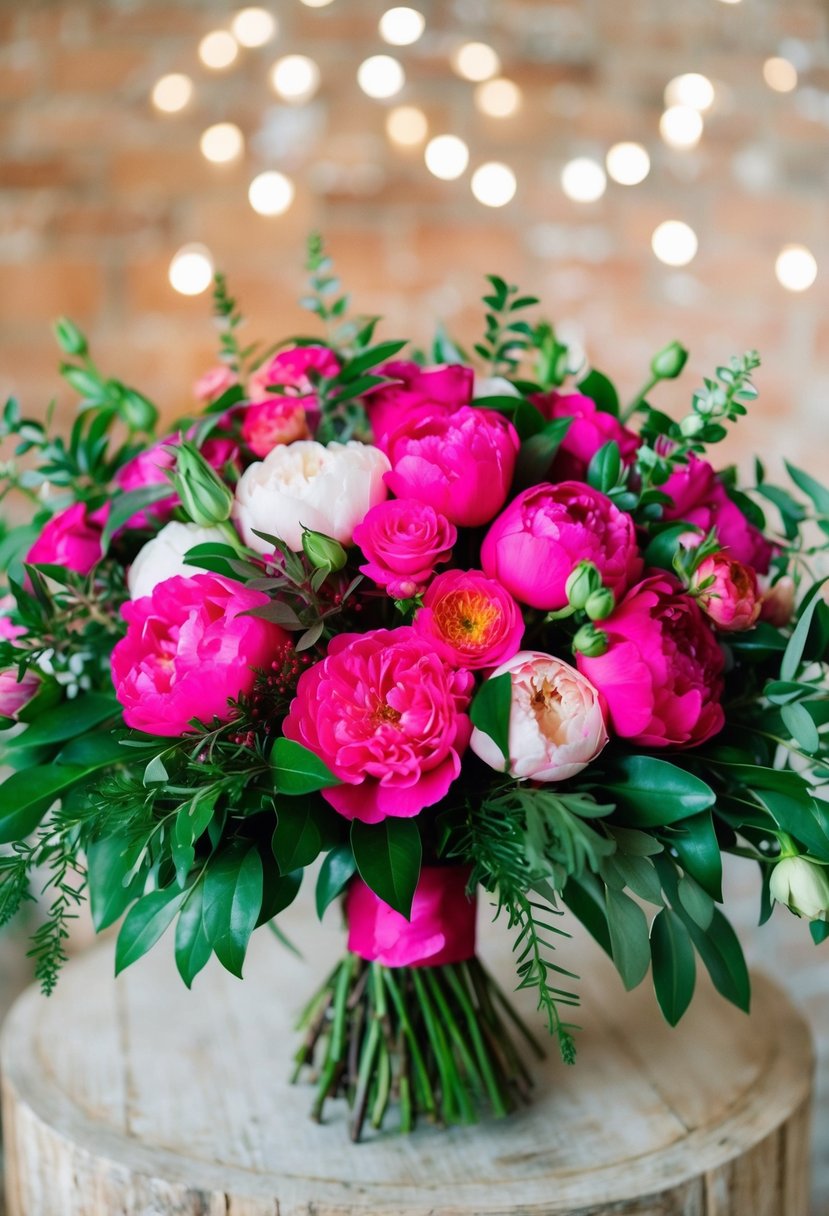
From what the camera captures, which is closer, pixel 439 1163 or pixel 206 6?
pixel 439 1163

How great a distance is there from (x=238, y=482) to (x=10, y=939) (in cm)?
113

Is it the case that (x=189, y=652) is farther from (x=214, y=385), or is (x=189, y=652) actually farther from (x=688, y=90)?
(x=688, y=90)

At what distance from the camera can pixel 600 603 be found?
581 mm

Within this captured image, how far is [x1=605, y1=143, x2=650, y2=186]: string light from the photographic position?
159 centimetres

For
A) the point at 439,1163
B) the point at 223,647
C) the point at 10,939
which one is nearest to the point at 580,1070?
the point at 439,1163

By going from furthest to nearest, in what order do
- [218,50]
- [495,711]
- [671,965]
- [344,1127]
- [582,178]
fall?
[582,178], [218,50], [344,1127], [671,965], [495,711]

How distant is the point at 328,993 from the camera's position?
0.84 m

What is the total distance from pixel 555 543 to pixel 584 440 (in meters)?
0.13

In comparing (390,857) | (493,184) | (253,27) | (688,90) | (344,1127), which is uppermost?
(253,27)

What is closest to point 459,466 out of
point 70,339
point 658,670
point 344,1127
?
point 658,670

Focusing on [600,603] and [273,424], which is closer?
[600,603]

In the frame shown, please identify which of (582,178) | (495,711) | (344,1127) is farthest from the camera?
(582,178)

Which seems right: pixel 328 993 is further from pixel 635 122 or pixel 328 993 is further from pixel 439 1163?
pixel 635 122

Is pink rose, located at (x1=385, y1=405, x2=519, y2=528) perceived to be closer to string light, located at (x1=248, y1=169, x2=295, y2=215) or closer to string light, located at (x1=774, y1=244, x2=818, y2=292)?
string light, located at (x1=248, y1=169, x2=295, y2=215)
